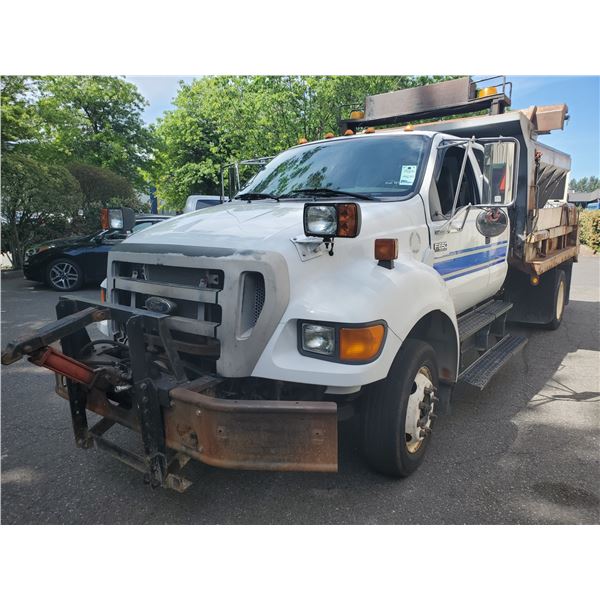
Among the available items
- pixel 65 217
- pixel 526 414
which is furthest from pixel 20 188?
pixel 526 414

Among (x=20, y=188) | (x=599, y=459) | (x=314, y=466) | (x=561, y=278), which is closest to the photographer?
(x=314, y=466)

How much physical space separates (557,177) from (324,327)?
6.30m

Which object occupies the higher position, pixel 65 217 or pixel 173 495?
pixel 65 217

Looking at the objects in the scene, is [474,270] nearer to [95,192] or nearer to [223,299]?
[223,299]

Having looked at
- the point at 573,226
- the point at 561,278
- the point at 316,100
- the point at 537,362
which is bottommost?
the point at 537,362

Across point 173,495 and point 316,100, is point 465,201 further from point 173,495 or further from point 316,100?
point 316,100

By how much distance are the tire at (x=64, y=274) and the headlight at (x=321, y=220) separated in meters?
9.19

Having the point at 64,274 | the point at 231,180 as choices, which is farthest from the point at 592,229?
the point at 64,274

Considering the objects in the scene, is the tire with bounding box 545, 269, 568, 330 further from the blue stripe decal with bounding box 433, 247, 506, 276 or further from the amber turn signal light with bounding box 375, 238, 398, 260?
the amber turn signal light with bounding box 375, 238, 398, 260

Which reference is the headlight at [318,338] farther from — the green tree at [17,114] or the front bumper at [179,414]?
the green tree at [17,114]

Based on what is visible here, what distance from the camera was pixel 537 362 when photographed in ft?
18.8

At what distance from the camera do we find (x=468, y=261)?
4289mm

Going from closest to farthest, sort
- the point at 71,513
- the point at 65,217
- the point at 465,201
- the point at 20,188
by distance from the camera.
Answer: the point at 71,513
the point at 465,201
the point at 20,188
the point at 65,217

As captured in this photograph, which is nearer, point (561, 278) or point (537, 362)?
point (537, 362)
